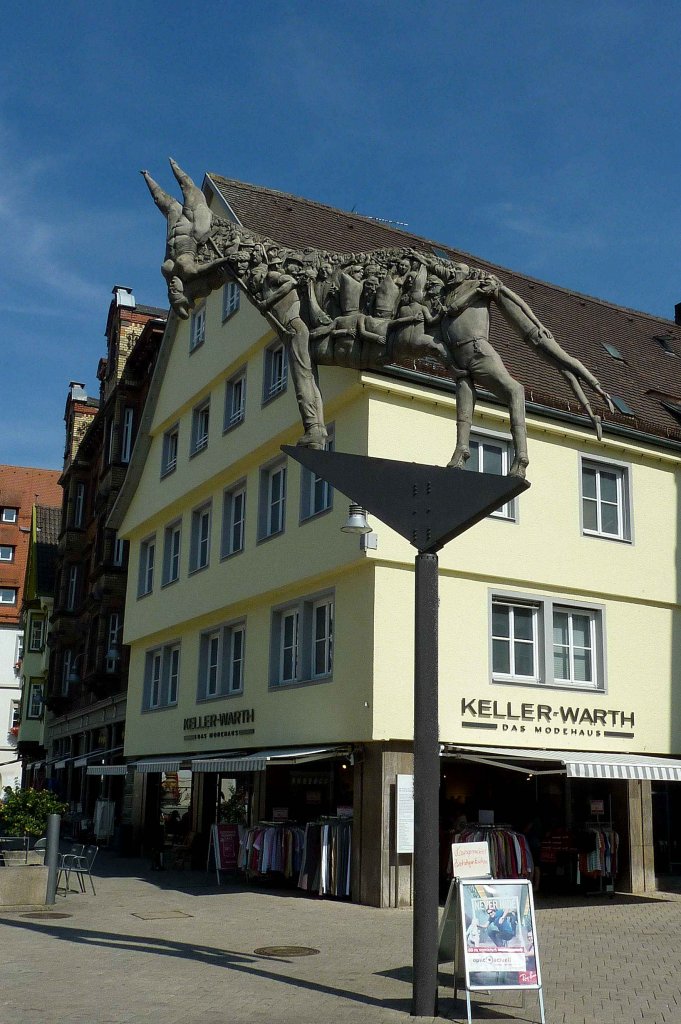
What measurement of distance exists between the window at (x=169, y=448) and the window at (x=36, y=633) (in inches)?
1337

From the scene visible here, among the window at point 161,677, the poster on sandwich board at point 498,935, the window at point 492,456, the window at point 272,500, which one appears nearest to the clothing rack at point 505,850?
the window at point 492,456

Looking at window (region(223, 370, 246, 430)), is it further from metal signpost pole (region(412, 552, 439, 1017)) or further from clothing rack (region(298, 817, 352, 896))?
metal signpost pole (region(412, 552, 439, 1017))

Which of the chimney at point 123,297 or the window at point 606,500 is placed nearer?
the window at point 606,500

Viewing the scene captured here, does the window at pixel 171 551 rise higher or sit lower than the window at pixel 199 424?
lower

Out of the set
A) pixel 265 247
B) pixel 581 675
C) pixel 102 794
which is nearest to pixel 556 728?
pixel 581 675

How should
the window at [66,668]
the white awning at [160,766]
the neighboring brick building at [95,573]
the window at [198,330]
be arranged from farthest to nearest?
the window at [66,668], the neighboring brick building at [95,573], the window at [198,330], the white awning at [160,766]

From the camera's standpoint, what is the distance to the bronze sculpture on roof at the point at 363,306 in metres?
10.8

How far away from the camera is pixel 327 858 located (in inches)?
→ 754

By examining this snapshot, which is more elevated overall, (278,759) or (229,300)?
(229,300)

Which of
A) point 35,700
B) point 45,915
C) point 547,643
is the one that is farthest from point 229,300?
point 35,700

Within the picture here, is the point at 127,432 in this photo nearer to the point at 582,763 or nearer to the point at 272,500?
the point at 272,500

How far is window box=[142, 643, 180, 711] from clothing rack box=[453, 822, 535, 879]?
10581 millimetres

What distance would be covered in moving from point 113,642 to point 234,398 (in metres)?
14.1

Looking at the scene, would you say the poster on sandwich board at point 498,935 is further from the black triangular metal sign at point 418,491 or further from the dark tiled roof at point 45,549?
the dark tiled roof at point 45,549
